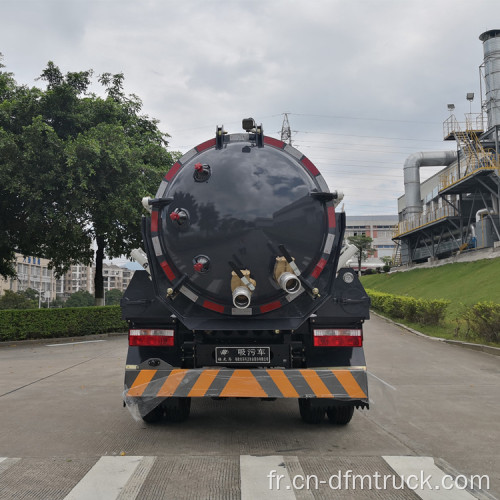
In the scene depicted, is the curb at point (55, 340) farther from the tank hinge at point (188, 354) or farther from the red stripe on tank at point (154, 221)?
the red stripe on tank at point (154, 221)

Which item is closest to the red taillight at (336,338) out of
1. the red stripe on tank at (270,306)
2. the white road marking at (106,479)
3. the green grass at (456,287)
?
the red stripe on tank at (270,306)

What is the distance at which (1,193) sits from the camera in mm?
14266

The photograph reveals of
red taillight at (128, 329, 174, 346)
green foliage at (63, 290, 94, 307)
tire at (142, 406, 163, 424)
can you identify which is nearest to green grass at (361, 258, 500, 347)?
tire at (142, 406, 163, 424)

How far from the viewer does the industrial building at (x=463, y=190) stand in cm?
2811

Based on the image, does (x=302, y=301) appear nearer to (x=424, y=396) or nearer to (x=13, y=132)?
(x=424, y=396)

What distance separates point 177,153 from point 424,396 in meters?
15.8

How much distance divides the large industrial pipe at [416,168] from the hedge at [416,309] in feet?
74.1

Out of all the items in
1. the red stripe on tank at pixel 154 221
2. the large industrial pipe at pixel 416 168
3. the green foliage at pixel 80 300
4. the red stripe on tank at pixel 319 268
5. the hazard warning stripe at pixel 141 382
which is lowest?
the green foliage at pixel 80 300

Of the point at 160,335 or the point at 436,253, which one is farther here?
the point at 436,253

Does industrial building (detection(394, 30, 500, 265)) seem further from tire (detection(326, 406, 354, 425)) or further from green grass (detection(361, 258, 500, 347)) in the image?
tire (detection(326, 406, 354, 425))

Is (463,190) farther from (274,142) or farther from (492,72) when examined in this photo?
(274,142)

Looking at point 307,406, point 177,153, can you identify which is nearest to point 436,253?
point 177,153

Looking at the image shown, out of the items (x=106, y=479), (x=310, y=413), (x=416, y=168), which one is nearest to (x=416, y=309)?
(x=310, y=413)

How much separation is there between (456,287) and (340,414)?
65.0ft
